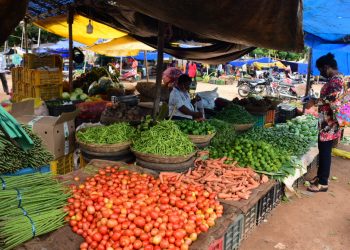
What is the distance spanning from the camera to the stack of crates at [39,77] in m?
6.77

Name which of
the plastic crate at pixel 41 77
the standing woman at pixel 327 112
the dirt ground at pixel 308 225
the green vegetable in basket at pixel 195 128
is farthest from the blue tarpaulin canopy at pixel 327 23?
the plastic crate at pixel 41 77

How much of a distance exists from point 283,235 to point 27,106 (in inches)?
153

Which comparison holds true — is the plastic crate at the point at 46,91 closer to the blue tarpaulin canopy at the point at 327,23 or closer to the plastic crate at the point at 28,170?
the plastic crate at the point at 28,170

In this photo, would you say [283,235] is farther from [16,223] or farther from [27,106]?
[27,106]

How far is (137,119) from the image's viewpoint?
514 centimetres

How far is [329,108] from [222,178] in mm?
2374

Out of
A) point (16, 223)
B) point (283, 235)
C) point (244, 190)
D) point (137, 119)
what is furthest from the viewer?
point (137, 119)

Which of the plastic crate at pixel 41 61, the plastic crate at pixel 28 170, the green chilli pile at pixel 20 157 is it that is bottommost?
the plastic crate at pixel 28 170

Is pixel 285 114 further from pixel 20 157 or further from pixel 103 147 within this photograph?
pixel 20 157

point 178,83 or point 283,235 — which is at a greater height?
point 178,83

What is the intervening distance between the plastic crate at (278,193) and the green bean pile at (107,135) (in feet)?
7.07

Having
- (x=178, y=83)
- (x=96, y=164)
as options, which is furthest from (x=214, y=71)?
(x=96, y=164)

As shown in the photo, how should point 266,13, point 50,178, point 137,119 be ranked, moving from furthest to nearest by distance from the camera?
point 137,119 < point 50,178 < point 266,13

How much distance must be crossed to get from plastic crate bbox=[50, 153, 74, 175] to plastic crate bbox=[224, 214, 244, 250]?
8.24ft
